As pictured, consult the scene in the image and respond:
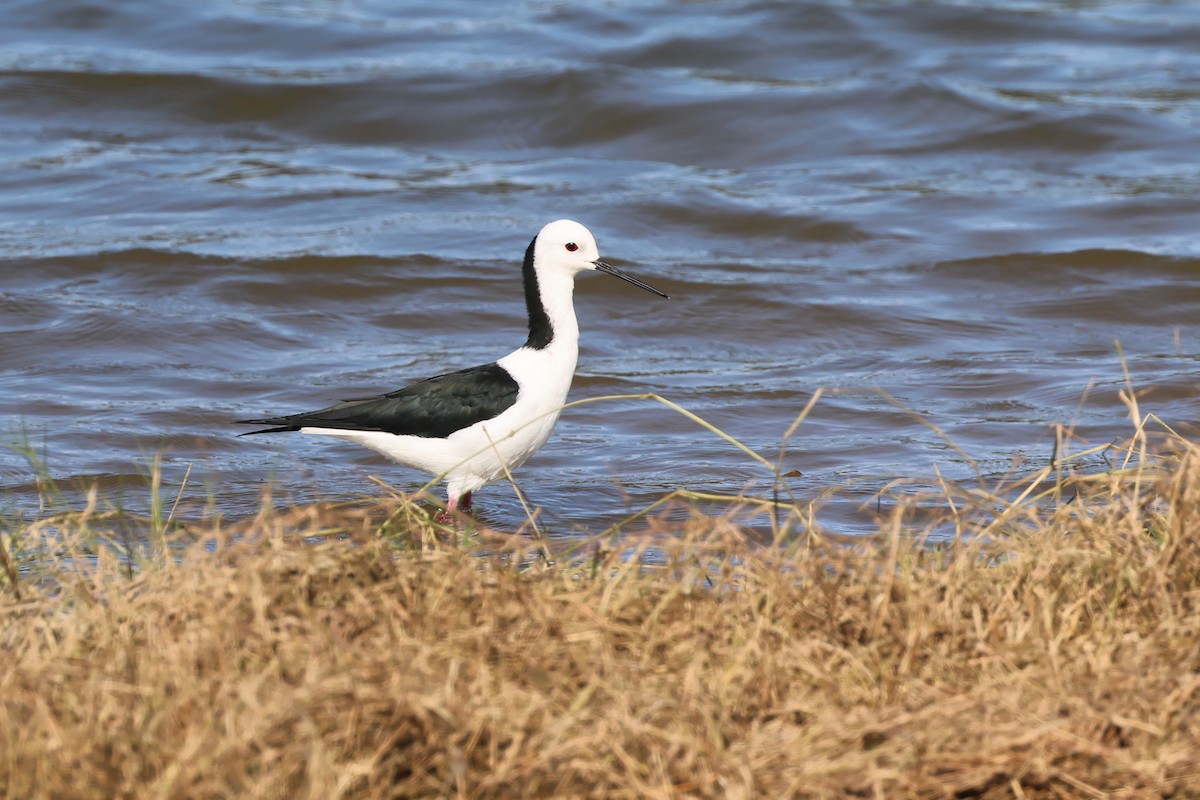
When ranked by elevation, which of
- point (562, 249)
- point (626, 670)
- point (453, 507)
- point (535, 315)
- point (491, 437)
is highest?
point (562, 249)

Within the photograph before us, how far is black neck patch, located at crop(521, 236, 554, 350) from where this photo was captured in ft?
18.4

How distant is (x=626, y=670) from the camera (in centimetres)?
290

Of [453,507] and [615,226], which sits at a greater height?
[615,226]

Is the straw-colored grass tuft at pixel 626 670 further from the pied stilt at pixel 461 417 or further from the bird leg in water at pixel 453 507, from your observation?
the pied stilt at pixel 461 417

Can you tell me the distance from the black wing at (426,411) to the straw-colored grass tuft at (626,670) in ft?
6.47

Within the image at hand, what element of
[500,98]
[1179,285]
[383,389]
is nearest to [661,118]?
[500,98]

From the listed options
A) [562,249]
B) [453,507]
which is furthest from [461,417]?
[562,249]

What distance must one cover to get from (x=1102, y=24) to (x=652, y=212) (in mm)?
6507

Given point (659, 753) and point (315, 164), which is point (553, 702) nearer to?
point (659, 753)

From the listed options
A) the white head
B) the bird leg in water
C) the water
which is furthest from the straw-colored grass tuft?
the white head

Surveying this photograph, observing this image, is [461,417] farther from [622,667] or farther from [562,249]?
[622,667]

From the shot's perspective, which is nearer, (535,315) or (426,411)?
(426,411)

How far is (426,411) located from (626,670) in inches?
103

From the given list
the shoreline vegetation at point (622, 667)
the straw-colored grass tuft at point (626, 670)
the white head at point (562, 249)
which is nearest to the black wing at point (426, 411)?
the white head at point (562, 249)
